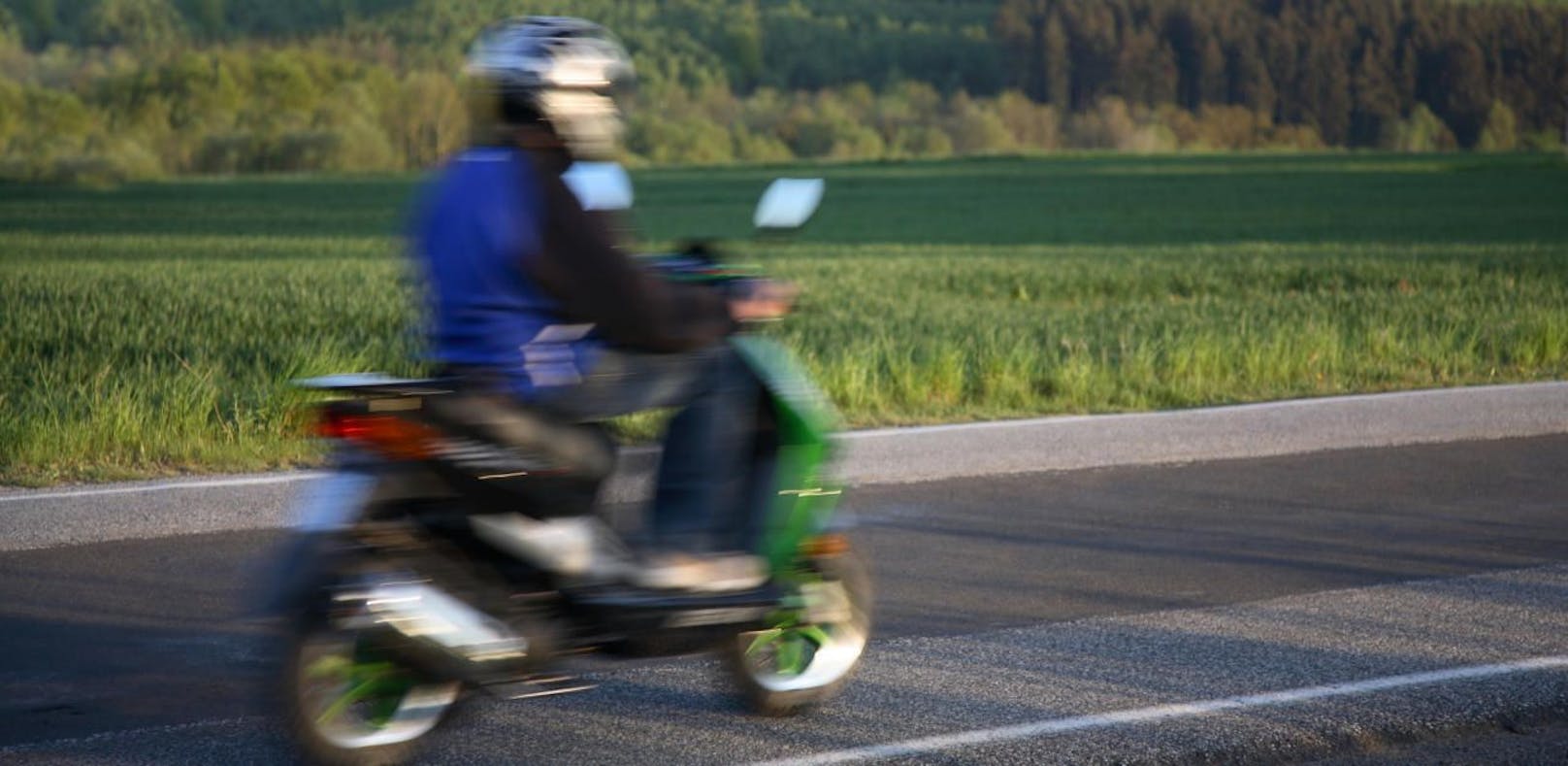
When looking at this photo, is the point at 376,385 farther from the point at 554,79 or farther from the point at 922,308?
the point at 922,308

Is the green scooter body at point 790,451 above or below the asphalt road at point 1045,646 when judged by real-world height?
above

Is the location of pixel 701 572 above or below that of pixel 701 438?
below

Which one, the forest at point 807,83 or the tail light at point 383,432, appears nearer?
the tail light at point 383,432

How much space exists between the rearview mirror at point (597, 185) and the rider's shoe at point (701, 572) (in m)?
0.87

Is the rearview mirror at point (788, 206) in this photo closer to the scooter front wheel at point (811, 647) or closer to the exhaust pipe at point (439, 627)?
the scooter front wheel at point (811, 647)

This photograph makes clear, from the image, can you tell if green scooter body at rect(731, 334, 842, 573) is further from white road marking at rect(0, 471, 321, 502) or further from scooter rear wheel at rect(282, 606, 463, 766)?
white road marking at rect(0, 471, 321, 502)

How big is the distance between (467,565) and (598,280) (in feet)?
2.38

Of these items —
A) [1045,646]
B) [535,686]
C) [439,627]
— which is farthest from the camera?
[1045,646]

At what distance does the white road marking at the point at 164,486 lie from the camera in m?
8.10

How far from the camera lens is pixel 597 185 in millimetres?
5098

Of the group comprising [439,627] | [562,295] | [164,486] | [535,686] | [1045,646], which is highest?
[562,295]

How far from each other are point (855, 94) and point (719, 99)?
16.0 metres

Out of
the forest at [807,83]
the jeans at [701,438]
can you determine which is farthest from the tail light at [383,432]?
the forest at [807,83]

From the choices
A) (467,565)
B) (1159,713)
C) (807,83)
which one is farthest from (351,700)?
(807,83)
